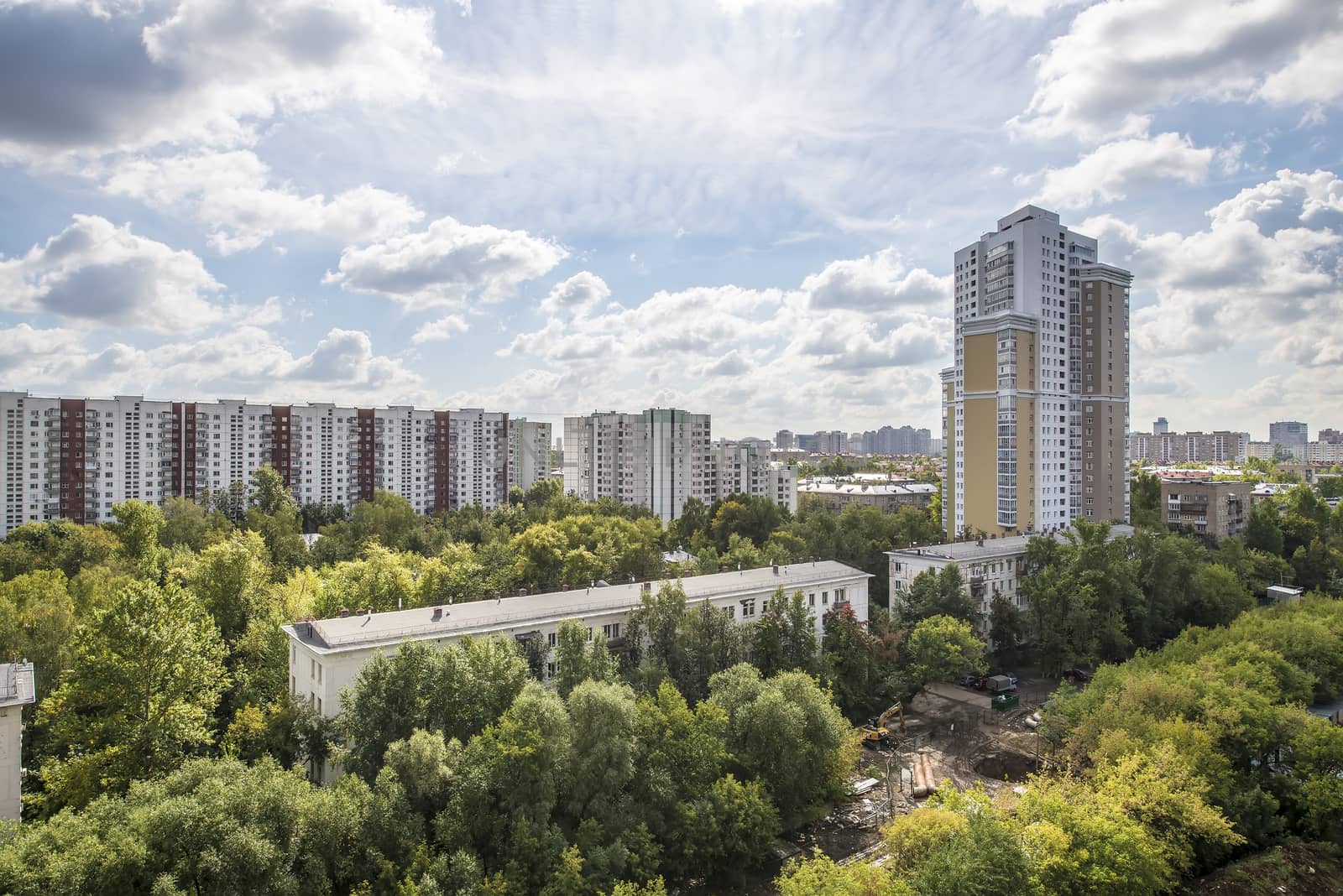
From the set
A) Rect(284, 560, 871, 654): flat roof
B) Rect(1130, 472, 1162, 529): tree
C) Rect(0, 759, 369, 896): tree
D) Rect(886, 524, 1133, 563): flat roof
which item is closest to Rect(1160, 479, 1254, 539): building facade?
Rect(1130, 472, 1162, 529): tree

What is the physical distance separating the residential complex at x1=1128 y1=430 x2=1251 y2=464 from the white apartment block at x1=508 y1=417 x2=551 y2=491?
110717 mm

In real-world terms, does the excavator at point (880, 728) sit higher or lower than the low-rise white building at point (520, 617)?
lower

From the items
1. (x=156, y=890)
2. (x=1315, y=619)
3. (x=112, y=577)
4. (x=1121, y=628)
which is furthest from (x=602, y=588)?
(x=1315, y=619)

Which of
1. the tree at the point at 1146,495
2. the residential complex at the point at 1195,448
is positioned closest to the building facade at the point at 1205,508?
the tree at the point at 1146,495

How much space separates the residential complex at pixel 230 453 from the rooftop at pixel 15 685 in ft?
148

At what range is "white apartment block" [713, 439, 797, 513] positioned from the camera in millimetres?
66438

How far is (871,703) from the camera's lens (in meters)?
28.2

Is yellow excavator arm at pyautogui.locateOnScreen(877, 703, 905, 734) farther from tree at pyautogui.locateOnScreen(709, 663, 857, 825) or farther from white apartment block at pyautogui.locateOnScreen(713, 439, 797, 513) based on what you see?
white apartment block at pyautogui.locateOnScreen(713, 439, 797, 513)

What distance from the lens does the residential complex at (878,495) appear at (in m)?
79.5

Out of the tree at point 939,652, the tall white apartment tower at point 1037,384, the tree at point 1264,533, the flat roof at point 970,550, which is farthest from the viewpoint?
the tree at point 1264,533

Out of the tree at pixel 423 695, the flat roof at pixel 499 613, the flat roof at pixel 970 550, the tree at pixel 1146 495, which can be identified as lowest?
the tree at pixel 423 695

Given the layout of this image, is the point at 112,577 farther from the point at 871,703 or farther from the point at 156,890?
the point at 871,703

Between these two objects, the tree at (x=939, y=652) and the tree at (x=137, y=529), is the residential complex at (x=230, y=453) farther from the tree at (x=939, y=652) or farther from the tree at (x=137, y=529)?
the tree at (x=939, y=652)

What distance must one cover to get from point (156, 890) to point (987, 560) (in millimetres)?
34178
